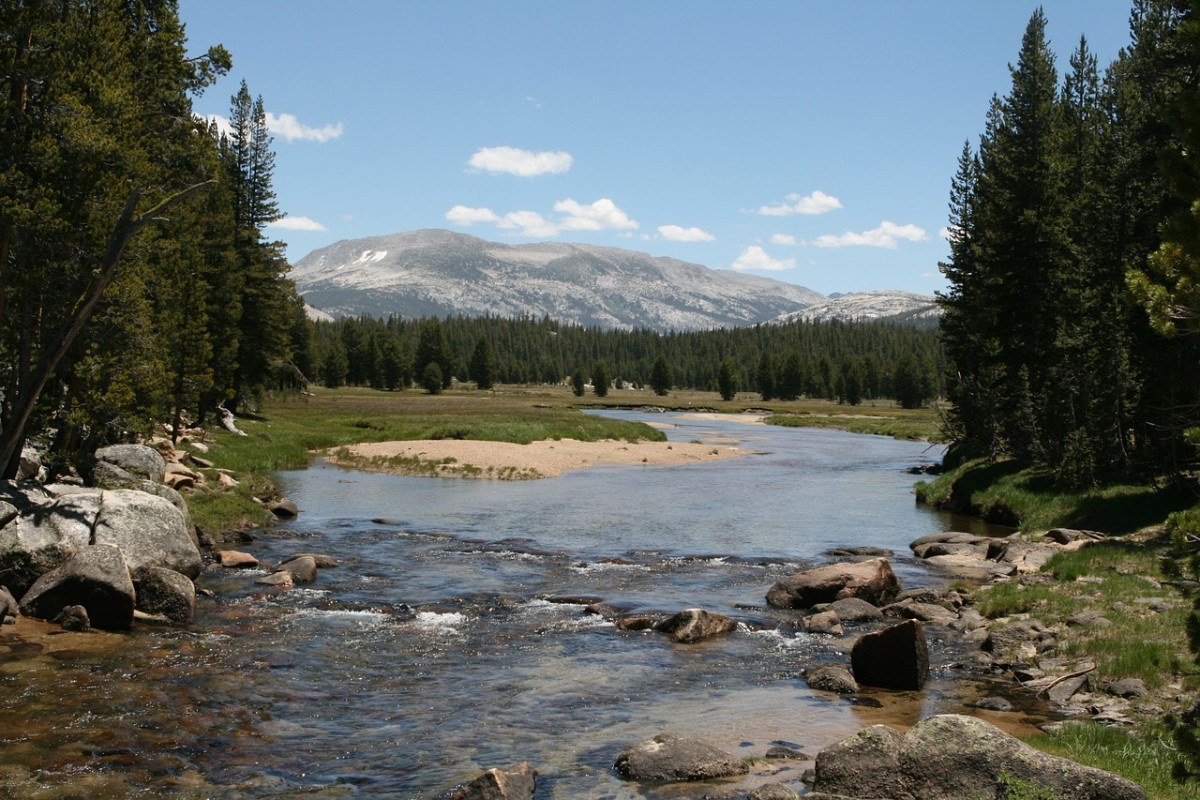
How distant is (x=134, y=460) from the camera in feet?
87.9

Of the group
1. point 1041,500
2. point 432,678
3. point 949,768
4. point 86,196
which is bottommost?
point 432,678

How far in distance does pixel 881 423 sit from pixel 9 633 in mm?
107774

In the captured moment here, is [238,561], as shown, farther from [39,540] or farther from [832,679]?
[832,679]

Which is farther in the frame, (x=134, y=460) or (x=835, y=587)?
(x=134, y=460)

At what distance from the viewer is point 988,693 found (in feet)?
48.5

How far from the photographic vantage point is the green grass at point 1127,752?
944cm

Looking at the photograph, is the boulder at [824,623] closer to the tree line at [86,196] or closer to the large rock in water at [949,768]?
the large rock in water at [949,768]

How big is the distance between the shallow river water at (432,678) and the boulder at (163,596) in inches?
19.7

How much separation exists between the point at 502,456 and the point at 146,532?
35510 millimetres

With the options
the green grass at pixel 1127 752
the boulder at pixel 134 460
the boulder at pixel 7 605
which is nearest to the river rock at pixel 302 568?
the boulder at pixel 134 460

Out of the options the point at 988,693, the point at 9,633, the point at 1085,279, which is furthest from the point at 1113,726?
the point at 1085,279

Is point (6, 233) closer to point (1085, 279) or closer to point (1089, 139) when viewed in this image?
point (1085, 279)

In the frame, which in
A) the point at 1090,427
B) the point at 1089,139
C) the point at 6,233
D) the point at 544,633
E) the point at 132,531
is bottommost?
the point at 544,633

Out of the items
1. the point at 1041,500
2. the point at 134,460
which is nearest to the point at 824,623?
the point at 1041,500
